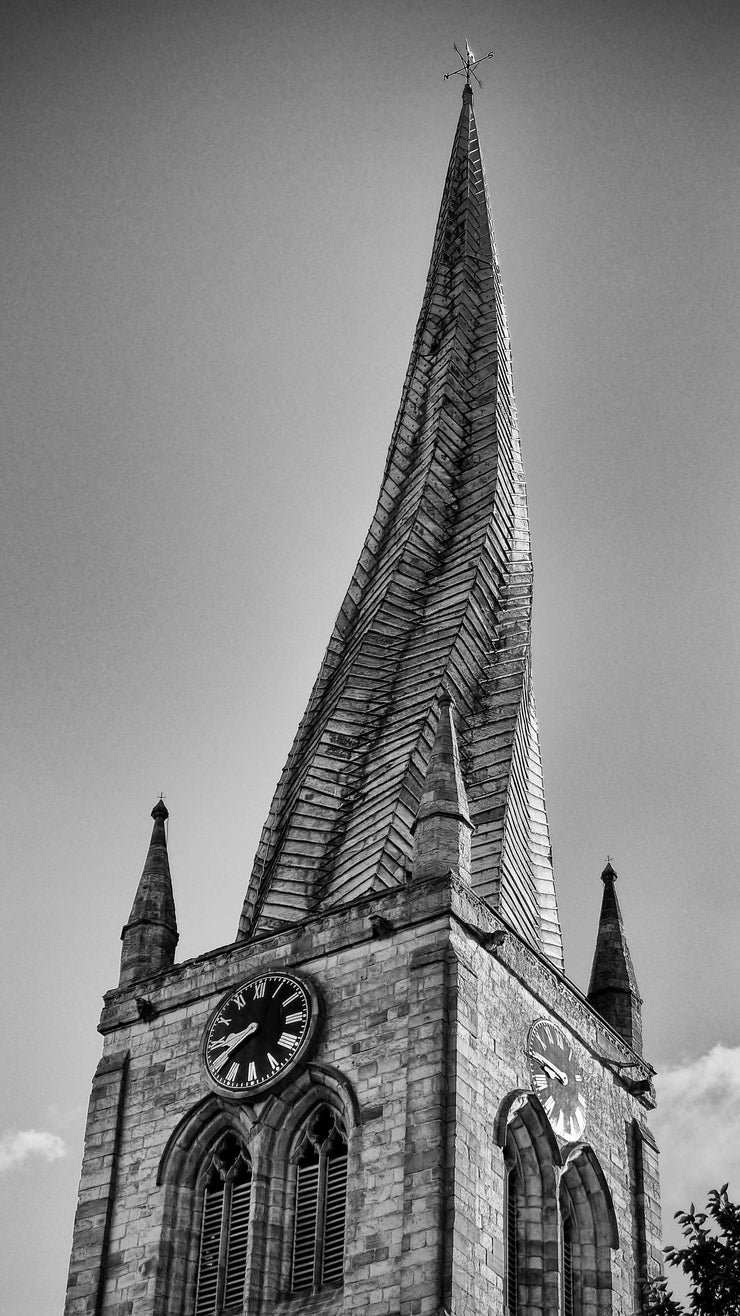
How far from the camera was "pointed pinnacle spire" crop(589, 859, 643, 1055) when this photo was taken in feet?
160

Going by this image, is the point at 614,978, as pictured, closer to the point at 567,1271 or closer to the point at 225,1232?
the point at 567,1271

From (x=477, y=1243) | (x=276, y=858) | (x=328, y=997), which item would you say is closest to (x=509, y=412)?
(x=276, y=858)

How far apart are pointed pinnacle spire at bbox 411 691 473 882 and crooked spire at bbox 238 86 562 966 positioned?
59.1 inches

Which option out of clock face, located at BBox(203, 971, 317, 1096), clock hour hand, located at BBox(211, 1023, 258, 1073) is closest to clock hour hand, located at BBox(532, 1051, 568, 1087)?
clock face, located at BBox(203, 971, 317, 1096)

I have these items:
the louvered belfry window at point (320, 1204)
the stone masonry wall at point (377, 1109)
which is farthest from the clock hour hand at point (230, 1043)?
the louvered belfry window at point (320, 1204)

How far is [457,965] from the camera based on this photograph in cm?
4197

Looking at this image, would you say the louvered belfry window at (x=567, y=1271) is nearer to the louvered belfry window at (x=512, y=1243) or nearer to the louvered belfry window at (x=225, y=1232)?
the louvered belfry window at (x=512, y=1243)

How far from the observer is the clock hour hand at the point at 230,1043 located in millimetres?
43531

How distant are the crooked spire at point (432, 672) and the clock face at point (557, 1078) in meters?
2.44

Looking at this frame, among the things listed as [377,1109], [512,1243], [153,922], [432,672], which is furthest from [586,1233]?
[432,672]

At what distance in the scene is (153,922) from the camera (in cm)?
4812

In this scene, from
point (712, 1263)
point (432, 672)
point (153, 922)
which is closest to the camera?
point (712, 1263)

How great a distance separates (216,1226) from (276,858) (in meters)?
7.64

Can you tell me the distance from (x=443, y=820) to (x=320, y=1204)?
6.55 meters
